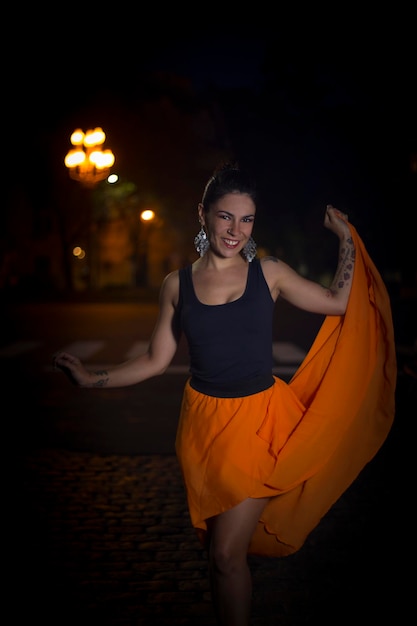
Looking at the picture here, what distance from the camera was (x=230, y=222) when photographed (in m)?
3.02

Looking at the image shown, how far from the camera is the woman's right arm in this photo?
10.4ft

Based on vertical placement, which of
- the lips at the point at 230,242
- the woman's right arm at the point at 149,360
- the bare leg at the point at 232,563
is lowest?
the bare leg at the point at 232,563

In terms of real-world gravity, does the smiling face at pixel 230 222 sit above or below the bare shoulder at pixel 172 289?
above

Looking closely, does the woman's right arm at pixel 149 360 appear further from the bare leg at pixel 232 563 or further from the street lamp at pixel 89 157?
the street lamp at pixel 89 157

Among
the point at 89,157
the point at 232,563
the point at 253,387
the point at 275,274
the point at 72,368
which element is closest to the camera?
the point at 232,563

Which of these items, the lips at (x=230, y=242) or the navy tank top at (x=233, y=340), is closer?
the navy tank top at (x=233, y=340)

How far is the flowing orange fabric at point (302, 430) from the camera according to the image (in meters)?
2.84

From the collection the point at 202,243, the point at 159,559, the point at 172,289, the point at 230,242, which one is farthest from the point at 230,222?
the point at 159,559

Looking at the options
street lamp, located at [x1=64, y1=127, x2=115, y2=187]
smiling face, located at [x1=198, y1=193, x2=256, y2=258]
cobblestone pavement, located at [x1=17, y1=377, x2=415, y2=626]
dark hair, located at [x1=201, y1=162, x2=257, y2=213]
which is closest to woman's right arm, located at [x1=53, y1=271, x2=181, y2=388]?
smiling face, located at [x1=198, y1=193, x2=256, y2=258]

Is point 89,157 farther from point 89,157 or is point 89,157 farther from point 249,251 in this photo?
point 249,251

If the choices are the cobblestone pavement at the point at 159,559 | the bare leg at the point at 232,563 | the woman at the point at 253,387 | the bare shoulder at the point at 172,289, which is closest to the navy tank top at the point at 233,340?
the woman at the point at 253,387

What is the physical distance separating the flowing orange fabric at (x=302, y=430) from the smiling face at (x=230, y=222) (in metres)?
0.55

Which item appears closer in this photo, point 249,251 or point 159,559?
point 249,251

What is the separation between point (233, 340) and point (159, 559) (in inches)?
76.3
